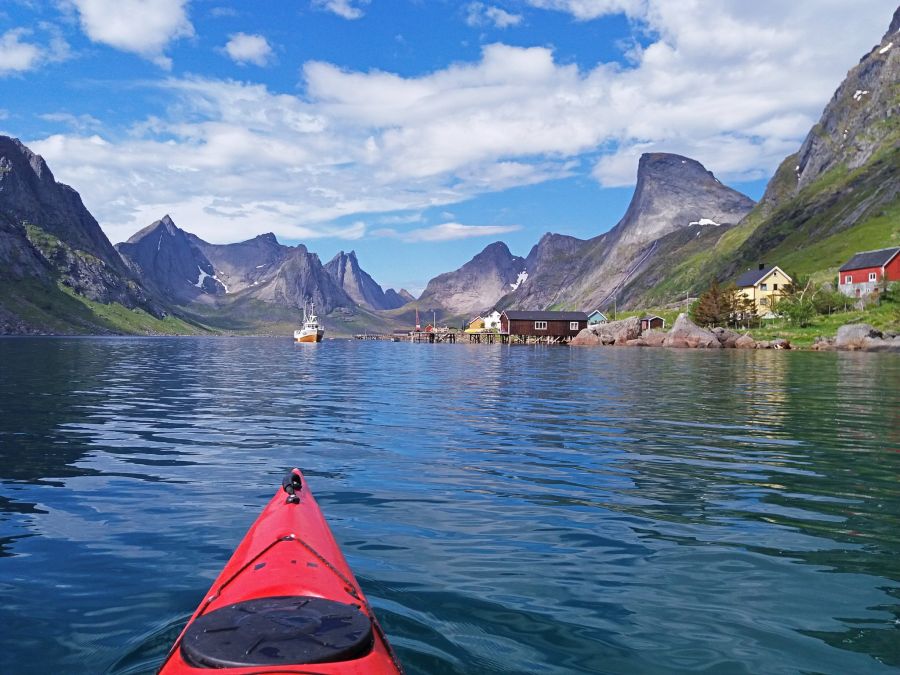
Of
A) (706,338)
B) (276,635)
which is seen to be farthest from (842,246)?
(276,635)

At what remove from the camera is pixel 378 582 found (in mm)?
8359

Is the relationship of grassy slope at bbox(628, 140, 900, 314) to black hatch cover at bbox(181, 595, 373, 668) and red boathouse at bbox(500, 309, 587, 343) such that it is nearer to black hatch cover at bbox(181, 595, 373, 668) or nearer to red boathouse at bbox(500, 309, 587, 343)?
red boathouse at bbox(500, 309, 587, 343)

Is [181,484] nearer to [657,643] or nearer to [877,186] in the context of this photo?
[657,643]

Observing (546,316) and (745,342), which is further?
(546,316)

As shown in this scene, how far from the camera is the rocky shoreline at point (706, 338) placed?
3169 inches

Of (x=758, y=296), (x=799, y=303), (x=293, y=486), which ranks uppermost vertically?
(x=758, y=296)

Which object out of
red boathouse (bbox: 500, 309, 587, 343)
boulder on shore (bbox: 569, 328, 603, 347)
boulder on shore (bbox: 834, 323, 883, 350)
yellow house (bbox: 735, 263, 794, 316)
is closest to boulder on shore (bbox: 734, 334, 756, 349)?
boulder on shore (bbox: 834, 323, 883, 350)

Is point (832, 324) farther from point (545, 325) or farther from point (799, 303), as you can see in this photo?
point (545, 325)

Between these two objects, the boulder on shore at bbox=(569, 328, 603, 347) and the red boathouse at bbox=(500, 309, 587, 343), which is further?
the red boathouse at bbox=(500, 309, 587, 343)

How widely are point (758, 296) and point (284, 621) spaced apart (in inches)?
6148

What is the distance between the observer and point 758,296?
469 ft

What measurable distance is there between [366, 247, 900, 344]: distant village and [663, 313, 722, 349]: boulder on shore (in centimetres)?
2241

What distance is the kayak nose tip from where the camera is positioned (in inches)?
334

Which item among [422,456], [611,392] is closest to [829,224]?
[611,392]
